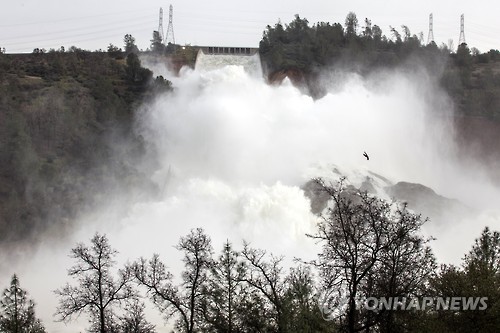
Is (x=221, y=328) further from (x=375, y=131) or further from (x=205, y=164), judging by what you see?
(x=375, y=131)

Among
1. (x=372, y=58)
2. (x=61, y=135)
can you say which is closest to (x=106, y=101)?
(x=61, y=135)

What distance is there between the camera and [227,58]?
114 m

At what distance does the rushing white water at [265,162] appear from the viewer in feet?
202

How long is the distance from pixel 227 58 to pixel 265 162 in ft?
137

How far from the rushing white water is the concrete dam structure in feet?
31.9

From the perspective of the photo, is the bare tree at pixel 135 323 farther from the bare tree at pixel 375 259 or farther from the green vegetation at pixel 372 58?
the green vegetation at pixel 372 58

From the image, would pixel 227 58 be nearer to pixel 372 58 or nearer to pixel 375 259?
pixel 372 58

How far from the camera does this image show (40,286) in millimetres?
55250

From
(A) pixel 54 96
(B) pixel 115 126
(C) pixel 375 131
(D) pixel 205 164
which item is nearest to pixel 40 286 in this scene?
(D) pixel 205 164

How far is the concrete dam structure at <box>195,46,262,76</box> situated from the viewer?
110 metres

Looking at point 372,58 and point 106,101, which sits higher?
point 372,58

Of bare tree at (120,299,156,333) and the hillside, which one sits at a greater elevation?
the hillside

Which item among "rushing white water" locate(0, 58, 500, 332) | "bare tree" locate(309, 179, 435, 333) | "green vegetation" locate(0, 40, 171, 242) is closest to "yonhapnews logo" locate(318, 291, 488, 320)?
"bare tree" locate(309, 179, 435, 333)

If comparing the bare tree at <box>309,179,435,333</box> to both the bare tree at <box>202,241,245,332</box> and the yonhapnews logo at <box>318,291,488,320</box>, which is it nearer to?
the yonhapnews logo at <box>318,291,488,320</box>
